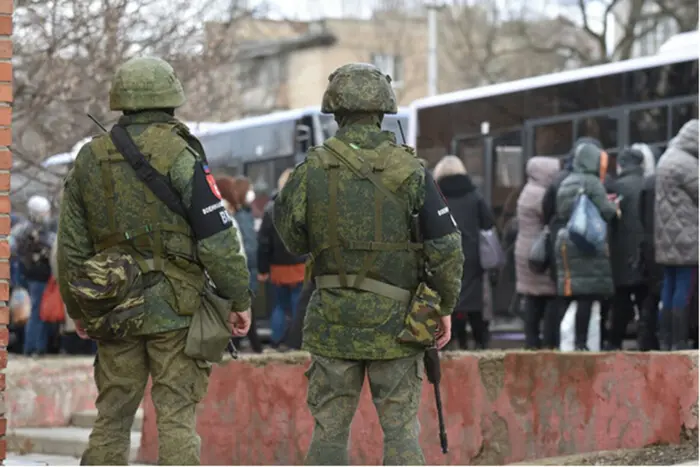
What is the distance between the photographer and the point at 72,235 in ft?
22.3

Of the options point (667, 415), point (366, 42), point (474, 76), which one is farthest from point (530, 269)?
point (366, 42)

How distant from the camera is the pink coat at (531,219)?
1373 cm

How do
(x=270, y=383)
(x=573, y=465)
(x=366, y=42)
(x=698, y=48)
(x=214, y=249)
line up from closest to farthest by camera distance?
(x=214, y=249), (x=573, y=465), (x=270, y=383), (x=698, y=48), (x=366, y=42)

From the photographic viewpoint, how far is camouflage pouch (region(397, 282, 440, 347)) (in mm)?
6688

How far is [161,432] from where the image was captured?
21.8 feet

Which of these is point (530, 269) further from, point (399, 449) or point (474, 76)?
point (474, 76)

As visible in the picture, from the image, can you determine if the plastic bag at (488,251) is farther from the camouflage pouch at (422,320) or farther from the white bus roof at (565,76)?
the camouflage pouch at (422,320)

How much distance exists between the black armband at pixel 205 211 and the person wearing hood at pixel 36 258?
10.8 m

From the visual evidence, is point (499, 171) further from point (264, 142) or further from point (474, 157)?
point (264, 142)

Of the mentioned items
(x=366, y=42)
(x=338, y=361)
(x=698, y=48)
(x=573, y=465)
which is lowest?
(x=573, y=465)

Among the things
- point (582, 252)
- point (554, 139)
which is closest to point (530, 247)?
point (582, 252)

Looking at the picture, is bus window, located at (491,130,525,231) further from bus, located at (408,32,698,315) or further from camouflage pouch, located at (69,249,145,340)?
camouflage pouch, located at (69,249,145,340)

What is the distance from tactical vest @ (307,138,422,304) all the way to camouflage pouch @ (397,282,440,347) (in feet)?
0.29

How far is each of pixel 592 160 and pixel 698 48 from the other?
156 inches
